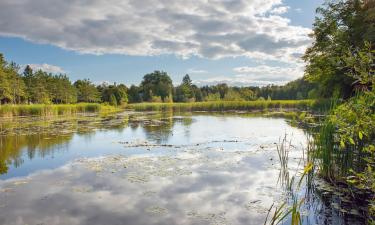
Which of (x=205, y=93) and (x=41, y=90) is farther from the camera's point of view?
(x=205, y=93)

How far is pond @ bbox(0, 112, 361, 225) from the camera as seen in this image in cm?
542

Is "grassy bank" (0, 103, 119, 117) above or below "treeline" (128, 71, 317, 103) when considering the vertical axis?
below

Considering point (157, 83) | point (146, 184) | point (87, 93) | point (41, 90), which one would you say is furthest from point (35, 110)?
point (157, 83)

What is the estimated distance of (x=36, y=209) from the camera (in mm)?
5793

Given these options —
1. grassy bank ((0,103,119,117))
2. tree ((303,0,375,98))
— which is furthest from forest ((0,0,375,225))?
grassy bank ((0,103,119,117))

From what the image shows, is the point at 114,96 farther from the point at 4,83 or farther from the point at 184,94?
the point at 4,83

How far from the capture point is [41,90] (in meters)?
46.8

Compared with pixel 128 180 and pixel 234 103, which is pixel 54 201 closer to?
pixel 128 180

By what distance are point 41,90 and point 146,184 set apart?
44932 mm

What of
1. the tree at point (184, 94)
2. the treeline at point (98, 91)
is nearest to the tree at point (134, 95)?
Result: the treeline at point (98, 91)

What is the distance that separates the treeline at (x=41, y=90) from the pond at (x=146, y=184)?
102ft

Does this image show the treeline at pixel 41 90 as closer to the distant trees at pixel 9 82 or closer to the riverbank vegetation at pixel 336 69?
the distant trees at pixel 9 82

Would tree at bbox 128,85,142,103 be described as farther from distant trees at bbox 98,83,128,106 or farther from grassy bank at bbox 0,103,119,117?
grassy bank at bbox 0,103,119,117

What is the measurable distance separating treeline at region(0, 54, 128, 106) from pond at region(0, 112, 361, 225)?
31.1 metres
